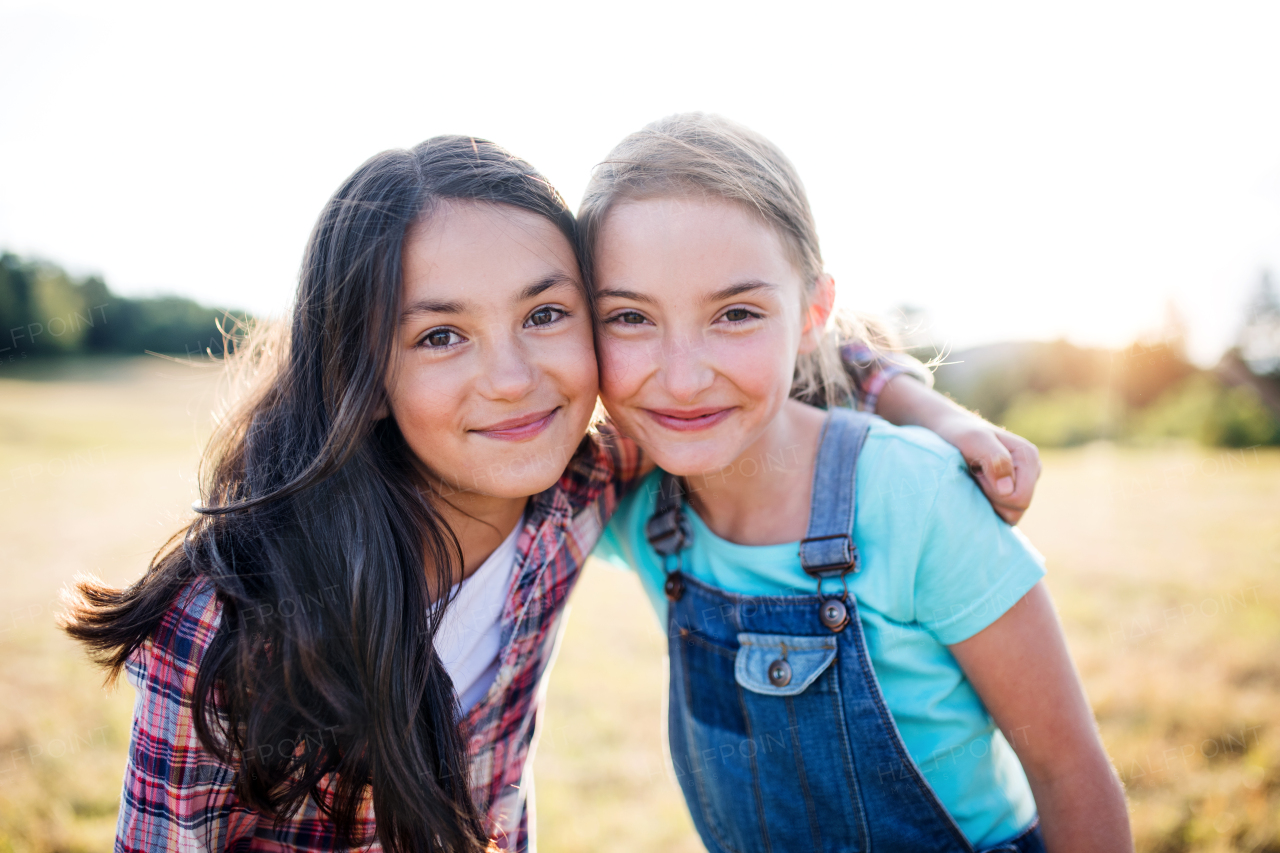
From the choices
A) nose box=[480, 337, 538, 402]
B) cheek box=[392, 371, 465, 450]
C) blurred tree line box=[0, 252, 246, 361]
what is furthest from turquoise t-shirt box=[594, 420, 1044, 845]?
blurred tree line box=[0, 252, 246, 361]

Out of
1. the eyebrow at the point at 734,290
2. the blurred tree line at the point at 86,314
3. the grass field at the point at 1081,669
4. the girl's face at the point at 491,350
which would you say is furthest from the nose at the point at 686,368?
the blurred tree line at the point at 86,314

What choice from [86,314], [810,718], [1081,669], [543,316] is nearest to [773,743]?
[810,718]

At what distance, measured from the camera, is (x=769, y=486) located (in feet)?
6.22

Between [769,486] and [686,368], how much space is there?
1.49 ft

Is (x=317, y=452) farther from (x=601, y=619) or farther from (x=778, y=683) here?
(x=601, y=619)

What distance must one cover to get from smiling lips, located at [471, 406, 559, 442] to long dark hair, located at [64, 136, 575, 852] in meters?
0.30

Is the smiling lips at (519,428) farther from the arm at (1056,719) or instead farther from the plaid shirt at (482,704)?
the arm at (1056,719)

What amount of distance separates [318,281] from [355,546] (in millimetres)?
680

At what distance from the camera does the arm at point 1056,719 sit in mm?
1564

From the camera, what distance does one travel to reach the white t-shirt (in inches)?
74.4

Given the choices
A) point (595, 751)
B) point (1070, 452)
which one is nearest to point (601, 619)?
point (595, 751)

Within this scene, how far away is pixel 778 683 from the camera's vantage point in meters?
1.68

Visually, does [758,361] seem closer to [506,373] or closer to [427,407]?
[506,373]

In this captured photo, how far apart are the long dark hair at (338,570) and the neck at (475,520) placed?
0.21 ft
